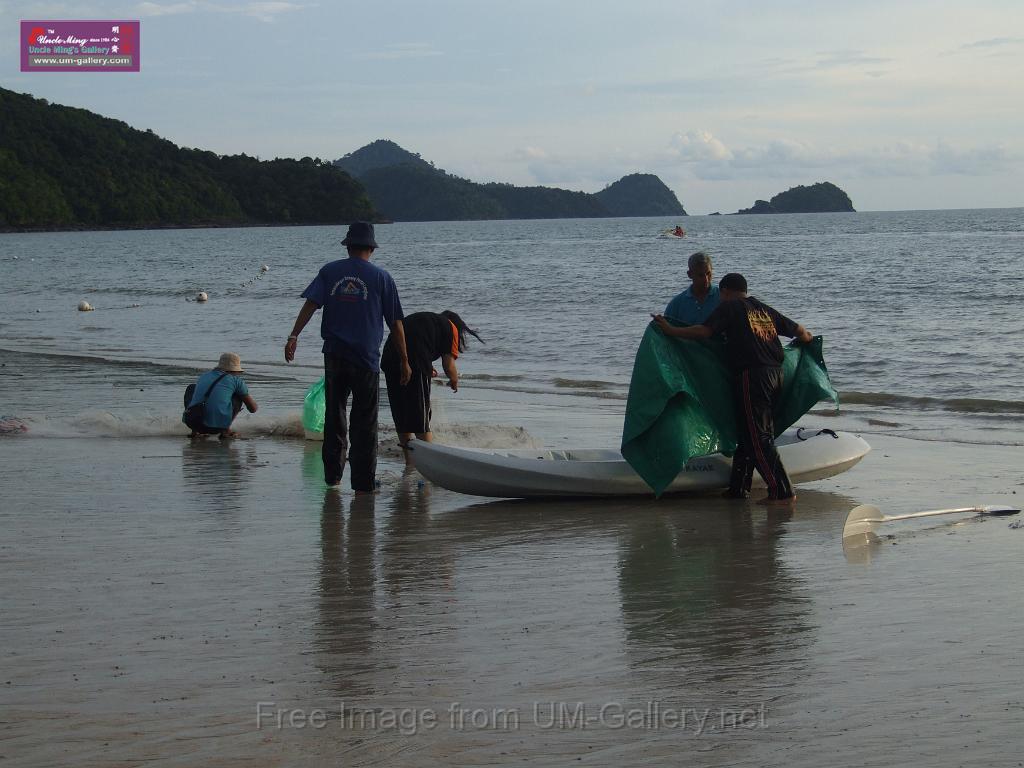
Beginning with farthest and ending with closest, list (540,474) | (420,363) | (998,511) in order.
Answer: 1. (420,363)
2. (540,474)
3. (998,511)

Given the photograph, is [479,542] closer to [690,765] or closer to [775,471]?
[775,471]

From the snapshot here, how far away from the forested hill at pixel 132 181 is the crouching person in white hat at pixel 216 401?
13232cm

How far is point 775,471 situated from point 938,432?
485 cm

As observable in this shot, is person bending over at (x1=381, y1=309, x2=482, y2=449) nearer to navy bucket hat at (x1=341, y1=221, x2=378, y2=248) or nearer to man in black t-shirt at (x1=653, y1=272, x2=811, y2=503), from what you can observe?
navy bucket hat at (x1=341, y1=221, x2=378, y2=248)

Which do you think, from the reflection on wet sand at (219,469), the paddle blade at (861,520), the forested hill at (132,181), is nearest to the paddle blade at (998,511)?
the paddle blade at (861,520)

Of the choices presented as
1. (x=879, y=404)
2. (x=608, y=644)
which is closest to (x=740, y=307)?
(x=608, y=644)

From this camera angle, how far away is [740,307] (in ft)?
25.4

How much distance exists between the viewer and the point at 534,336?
24922mm

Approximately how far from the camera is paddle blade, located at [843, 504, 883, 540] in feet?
21.1

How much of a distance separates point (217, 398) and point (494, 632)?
6.12 m

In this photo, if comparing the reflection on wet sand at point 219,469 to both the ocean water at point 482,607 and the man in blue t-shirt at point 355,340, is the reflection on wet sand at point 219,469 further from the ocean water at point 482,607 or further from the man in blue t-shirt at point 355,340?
the man in blue t-shirt at point 355,340

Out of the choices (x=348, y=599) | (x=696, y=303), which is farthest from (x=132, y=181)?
(x=348, y=599)

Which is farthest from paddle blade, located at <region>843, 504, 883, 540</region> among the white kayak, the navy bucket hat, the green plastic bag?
the green plastic bag

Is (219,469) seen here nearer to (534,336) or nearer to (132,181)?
(534,336)
